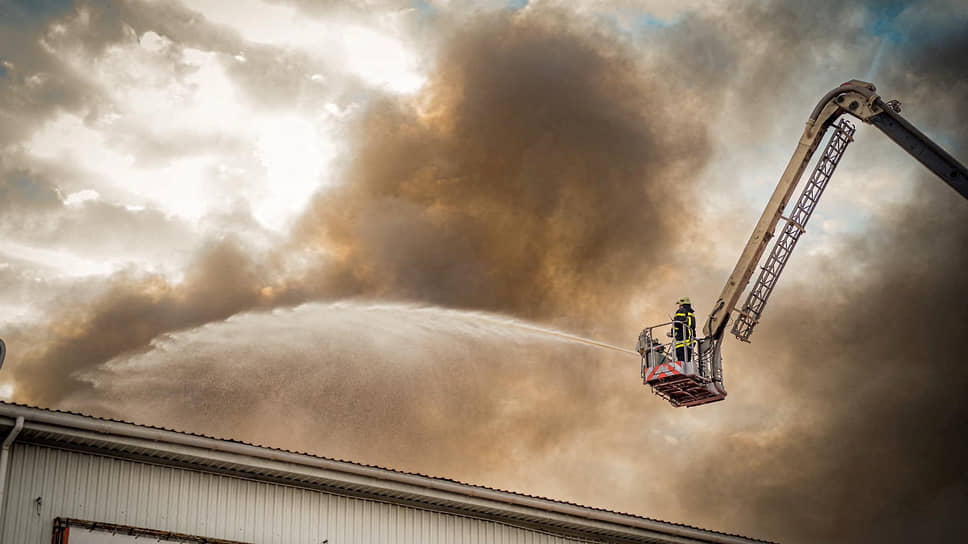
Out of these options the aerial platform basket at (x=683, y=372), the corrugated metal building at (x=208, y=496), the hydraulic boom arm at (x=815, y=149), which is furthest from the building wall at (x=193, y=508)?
the hydraulic boom arm at (x=815, y=149)

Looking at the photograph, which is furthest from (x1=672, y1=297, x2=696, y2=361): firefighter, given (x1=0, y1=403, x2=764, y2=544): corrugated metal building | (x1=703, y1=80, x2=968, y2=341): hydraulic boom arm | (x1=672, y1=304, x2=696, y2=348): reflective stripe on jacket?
(x1=0, y1=403, x2=764, y2=544): corrugated metal building

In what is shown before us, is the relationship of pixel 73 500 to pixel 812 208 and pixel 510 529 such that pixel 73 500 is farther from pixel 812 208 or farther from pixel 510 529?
pixel 812 208

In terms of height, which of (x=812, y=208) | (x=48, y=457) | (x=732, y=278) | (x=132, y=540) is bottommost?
(x=132, y=540)

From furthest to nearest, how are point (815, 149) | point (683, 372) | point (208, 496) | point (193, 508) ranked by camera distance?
point (815, 149), point (683, 372), point (208, 496), point (193, 508)

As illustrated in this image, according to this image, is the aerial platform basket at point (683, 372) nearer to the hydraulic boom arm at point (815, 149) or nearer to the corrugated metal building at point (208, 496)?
the hydraulic boom arm at point (815, 149)

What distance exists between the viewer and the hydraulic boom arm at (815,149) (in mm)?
41469

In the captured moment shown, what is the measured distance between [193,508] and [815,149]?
27.9 m

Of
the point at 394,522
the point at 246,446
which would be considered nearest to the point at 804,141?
the point at 394,522

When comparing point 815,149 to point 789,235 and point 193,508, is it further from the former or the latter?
point 193,508

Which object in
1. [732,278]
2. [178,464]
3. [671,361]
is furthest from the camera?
[732,278]

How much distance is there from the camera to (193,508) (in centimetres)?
2528

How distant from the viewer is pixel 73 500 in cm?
2350

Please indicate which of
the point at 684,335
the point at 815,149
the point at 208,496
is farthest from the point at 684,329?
the point at 208,496

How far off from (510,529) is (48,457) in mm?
13351
